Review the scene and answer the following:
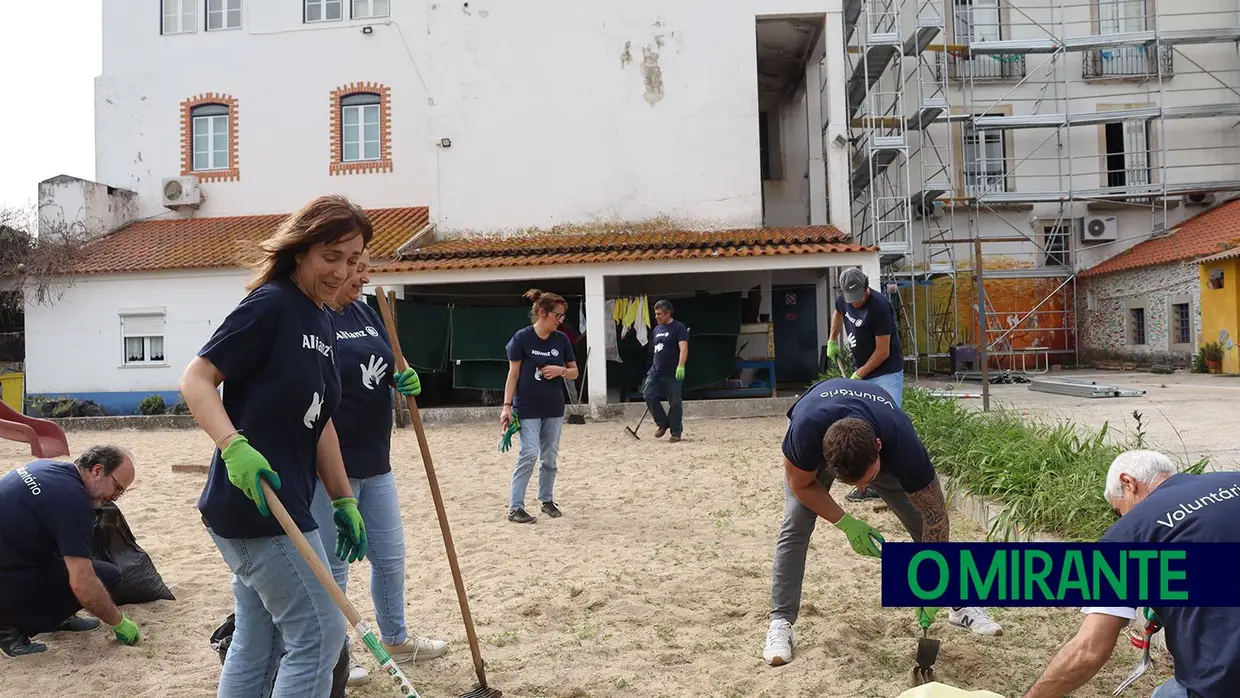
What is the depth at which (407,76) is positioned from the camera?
19906 mm

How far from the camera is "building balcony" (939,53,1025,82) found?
71.9 ft

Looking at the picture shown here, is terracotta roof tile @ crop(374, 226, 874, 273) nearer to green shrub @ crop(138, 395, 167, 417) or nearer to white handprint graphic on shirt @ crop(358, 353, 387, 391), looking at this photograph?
green shrub @ crop(138, 395, 167, 417)

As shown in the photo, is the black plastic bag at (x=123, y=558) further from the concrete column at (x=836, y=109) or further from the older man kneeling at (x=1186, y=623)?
the concrete column at (x=836, y=109)

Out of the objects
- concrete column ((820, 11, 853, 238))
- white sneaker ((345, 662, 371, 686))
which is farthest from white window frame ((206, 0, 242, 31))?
white sneaker ((345, 662, 371, 686))

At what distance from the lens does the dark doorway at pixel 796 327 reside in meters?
17.3

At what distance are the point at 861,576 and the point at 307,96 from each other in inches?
723

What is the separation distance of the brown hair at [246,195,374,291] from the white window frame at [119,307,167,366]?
55.8ft

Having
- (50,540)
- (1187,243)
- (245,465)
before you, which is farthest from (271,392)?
(1187,243)

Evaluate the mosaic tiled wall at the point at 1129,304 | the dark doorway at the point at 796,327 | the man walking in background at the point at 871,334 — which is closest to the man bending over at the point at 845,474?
the man walking in background at the point at 871,334

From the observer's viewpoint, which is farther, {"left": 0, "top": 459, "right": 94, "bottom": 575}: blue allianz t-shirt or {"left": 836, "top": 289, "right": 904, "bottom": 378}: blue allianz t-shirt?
{"left": 836, "top": 289, "right": 904, "bottom": 378}: blue allianz t-shirt

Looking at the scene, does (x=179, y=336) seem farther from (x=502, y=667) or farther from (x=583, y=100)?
(x=502, y=667)

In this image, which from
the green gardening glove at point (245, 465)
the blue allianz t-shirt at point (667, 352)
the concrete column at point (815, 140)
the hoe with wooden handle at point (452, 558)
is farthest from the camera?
the concrete column at point (815, 140)

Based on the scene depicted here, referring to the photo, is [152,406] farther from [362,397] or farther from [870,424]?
[870,424]

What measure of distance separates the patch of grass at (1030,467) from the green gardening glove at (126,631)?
4.66 meters
